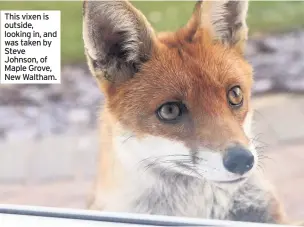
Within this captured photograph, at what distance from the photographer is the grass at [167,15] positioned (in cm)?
171

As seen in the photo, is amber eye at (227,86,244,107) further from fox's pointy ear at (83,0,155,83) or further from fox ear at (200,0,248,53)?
fox's pointy ear at (83,0,155,83)

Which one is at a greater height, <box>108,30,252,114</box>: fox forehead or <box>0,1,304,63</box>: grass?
<box>0,1,304,63</box>: grass

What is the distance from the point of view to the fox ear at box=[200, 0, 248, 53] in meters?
1.66

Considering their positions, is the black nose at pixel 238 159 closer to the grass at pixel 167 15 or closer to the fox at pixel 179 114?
the fox at pixel 179 114

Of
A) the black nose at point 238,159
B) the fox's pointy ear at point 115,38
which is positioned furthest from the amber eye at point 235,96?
the fox's pointy ear at point 115,38

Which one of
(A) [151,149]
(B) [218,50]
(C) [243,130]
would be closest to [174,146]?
(A) [151,149]

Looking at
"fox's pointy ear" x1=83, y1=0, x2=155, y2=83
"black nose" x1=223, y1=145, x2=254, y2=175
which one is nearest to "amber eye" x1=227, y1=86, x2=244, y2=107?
"black nose" x1=223, y1=145, x2=254, y2=175

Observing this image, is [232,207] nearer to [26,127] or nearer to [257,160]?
[257,160]

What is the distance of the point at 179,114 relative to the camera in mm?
1634

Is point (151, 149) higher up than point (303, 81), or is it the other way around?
point (303, 81)

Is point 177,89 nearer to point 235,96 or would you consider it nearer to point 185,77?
point 185,77

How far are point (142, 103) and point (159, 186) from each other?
273 mm

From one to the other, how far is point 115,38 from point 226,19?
1.13ft

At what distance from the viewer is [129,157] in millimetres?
1676
